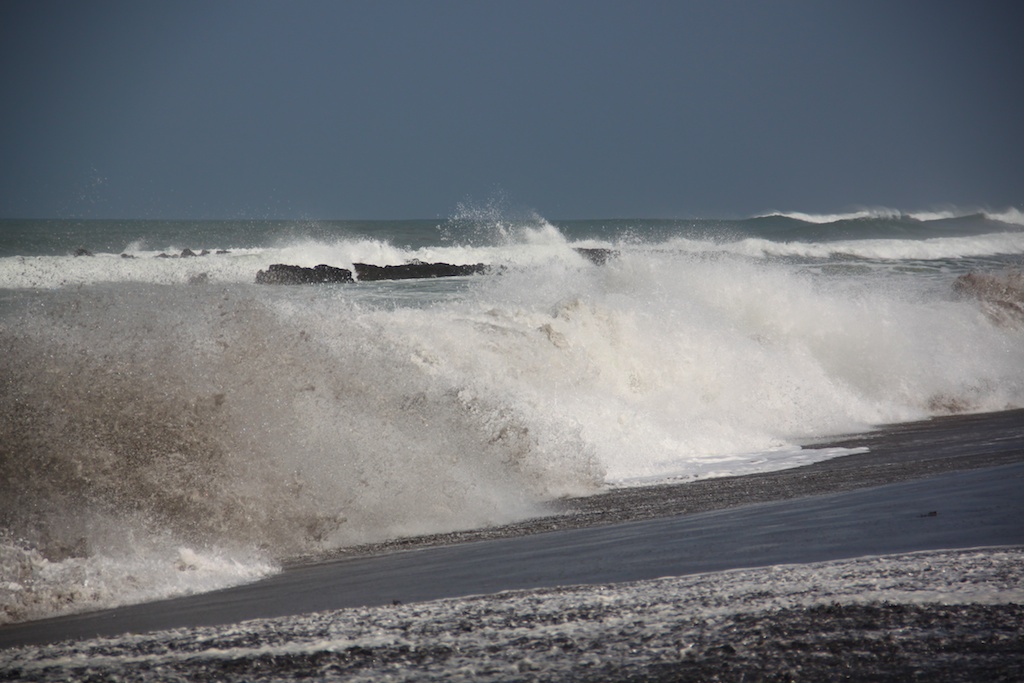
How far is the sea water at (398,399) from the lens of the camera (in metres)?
7.30

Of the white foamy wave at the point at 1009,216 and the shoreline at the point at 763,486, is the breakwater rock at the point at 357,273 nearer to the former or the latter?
the shoreline at the point at 763,486

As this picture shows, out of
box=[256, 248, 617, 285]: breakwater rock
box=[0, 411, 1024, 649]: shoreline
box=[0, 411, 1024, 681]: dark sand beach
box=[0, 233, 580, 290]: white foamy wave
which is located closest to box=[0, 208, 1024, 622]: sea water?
box=[0, 411, 1024, 649]: shoreline

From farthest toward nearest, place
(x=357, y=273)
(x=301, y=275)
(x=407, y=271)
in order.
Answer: (x=407, y=271), (x=357, y=273), (x=301, y=275)

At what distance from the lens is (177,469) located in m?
7.73

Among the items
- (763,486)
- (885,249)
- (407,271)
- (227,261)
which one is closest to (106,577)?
(763,486)

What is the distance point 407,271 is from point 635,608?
31288 millimetres

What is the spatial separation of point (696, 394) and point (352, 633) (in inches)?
431

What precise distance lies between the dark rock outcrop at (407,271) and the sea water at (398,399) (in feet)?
51.3

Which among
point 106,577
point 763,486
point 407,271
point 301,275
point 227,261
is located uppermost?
point 227,261

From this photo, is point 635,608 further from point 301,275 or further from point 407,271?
point 407,271

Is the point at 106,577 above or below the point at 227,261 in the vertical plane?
below

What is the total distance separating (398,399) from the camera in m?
9.78

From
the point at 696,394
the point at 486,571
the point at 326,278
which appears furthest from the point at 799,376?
the point at 326,278

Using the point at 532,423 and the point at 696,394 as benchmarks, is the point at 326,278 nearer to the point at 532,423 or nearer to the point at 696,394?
the point at 696,394
